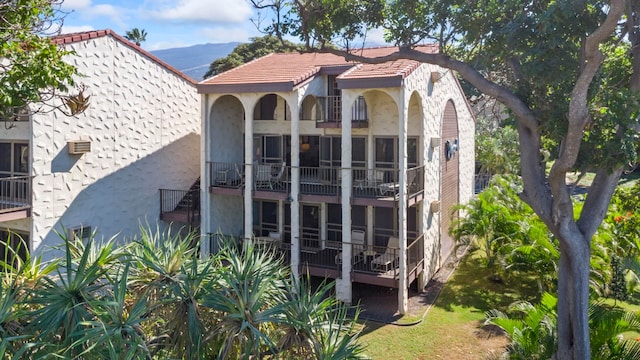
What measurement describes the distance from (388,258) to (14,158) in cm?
1374

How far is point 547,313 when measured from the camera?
11141mm

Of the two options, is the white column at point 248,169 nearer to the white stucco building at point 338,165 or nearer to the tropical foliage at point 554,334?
the white stucco building at point 338,165

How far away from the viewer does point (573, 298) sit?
10.7 m

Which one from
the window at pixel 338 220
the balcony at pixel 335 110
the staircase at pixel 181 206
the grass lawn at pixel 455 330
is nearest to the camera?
the grass lawn at pixel 455 330

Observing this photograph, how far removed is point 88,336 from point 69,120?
12.3 metres

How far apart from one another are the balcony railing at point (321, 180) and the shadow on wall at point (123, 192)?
2178 mm

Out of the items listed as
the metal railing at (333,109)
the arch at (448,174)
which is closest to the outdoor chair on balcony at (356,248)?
the arch at (448,174)

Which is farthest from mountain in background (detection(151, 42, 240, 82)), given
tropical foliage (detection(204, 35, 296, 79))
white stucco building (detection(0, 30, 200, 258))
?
white stucco building (detection(0, 30, 200, 258))

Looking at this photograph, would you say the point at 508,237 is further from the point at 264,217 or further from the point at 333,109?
the point at 264,217

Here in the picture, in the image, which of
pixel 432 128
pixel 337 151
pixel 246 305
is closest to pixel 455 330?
pixel 432 128

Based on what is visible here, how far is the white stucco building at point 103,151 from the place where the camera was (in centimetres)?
1558

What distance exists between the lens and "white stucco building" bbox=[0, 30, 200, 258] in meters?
15.6

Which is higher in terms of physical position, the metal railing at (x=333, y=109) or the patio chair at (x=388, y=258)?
the metal railing at (x=333, y=109)

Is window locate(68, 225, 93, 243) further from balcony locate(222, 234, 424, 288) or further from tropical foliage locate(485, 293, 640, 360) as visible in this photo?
tropical foliage locate(485, 293, 640, 360)
